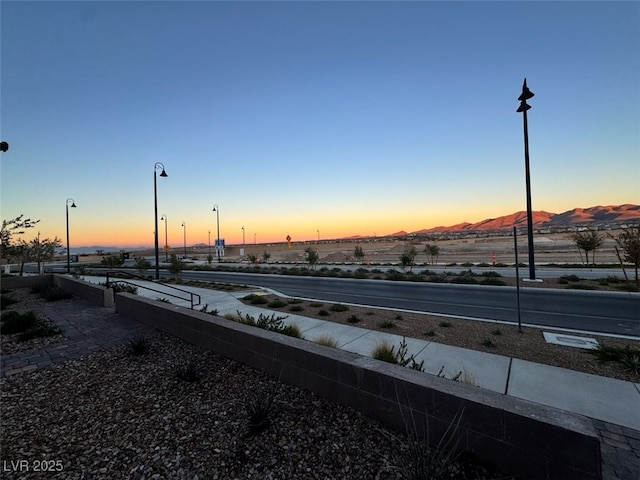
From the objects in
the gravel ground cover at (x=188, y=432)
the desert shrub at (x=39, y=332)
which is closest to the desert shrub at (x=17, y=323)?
the desert shrub at (x=39, y=332)

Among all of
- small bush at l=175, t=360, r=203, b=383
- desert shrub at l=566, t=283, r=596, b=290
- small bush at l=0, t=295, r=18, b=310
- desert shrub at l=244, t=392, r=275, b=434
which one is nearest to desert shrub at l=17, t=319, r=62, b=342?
small bush at l=175, t=360, r=203, b=383

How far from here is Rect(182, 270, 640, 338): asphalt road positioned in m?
9.22

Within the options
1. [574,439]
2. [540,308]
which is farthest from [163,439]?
[540,308]

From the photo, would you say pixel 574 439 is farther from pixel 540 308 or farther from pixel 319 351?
pixel 540 308

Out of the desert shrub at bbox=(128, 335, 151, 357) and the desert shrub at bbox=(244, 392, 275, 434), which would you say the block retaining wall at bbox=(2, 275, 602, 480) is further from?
the desert shrub at bbox=(128, 335, 151, 357)

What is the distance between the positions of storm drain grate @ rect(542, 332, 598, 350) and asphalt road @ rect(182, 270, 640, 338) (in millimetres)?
1209

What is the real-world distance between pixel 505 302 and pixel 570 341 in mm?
5145

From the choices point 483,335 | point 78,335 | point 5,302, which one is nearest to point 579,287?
point 483,335

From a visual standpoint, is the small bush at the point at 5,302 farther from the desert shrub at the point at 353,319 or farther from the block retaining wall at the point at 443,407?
the desert shrub at the point at 353,319

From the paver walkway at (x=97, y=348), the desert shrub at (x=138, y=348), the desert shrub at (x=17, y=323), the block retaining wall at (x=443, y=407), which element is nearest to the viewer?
the block retaining wall at (x=443, y=407)

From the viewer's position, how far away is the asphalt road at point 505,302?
9219mm

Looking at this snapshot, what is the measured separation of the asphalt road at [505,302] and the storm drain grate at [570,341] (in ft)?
3.97

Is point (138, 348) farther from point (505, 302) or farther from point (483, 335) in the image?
point (505, 302)

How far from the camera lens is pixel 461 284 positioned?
16.9m
